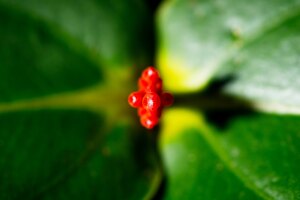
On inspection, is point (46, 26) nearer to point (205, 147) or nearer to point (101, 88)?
point (101, 88)

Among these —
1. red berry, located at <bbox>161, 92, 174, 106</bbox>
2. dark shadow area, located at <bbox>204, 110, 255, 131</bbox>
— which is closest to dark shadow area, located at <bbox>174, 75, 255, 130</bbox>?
dark shadow area, located at <bbox>204, 110, 255, 131</bbox>

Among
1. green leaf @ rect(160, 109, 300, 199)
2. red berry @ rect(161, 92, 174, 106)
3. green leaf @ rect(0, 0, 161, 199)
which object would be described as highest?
green leaf @ rect(0, 0, 161, 199)

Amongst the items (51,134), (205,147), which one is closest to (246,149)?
(205,147)

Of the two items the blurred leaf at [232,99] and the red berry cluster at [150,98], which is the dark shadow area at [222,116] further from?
the red berry cluster at [150,98]

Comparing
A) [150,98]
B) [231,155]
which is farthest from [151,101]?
[231,155]

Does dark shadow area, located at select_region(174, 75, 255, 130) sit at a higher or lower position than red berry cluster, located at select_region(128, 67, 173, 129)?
lower

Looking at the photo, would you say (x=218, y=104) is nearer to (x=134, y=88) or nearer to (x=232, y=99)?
(x=232, y=99)

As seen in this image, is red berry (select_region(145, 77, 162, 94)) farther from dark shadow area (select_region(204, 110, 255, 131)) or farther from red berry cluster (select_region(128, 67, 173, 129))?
dark shadow area (select_region(204, 110, 255, 131))

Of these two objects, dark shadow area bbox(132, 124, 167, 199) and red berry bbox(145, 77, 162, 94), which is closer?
red berry bbox(145, 77, 162, 94)
